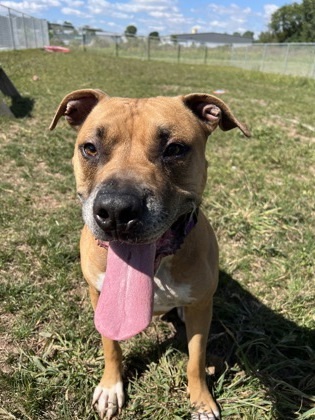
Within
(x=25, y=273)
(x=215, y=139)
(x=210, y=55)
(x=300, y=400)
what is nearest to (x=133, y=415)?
(x=300, y=400)

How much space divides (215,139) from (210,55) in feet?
119

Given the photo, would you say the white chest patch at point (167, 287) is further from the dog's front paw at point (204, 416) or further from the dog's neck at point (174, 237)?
the dog's front paw at point (204, 416)

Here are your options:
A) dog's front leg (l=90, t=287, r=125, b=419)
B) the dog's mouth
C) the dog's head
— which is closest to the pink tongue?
the dog's mouth

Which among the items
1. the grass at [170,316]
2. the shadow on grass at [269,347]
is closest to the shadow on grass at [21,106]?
the grass at [170,316]

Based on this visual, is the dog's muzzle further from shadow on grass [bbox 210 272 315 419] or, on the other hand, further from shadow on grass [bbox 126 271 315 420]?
shadow on grass [bbox 210 272 315 419]

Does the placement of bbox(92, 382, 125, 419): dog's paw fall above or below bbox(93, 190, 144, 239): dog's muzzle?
below

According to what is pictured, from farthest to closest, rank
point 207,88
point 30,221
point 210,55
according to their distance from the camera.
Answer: point 210,55, point 207,88, point 30,221

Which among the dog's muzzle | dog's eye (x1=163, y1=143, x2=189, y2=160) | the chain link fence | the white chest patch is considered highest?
dog's eye (x1=163, y1=143, x2=189, y2=160)

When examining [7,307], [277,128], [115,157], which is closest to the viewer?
[115,157]

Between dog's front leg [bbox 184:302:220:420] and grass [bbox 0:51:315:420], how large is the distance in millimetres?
97

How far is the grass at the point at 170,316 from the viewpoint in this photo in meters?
2.60

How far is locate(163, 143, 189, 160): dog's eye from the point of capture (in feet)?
7.52

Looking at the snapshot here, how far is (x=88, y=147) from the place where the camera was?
2367 millimetres

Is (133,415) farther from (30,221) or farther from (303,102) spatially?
(303,102)
